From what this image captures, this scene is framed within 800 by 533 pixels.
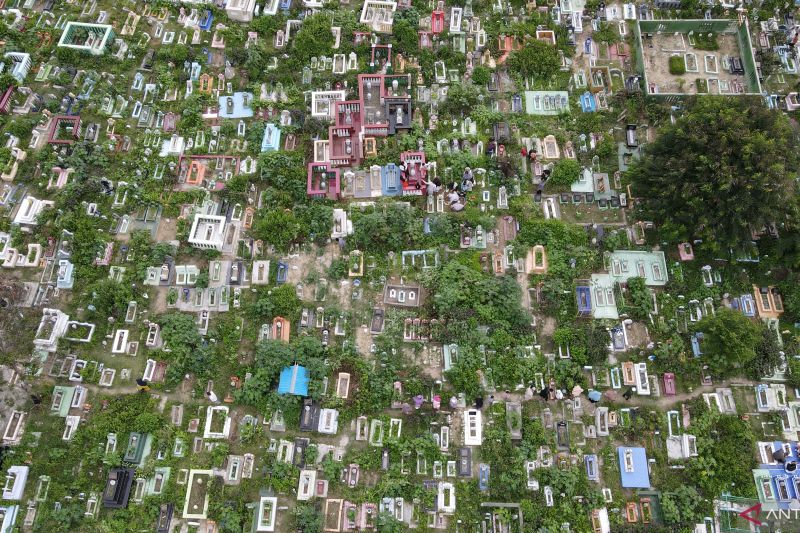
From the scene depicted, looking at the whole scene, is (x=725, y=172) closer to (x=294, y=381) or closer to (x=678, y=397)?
(x=678, y=397)

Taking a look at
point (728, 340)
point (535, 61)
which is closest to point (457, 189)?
point (535, 61)

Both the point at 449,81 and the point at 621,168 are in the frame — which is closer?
the point at 621,168

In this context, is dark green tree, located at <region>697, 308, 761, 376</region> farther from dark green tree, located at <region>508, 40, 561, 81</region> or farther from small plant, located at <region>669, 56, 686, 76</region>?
dark green tree, located at <region>508, 40, 561, 81</region>

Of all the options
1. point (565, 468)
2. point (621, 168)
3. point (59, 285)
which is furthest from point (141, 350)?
point (621, 168)

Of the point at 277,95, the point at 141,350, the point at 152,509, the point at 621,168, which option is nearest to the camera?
the point at 152,509

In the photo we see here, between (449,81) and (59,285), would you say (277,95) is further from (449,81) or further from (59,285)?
(59,285)

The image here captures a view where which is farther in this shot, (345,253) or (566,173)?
(566,173)
